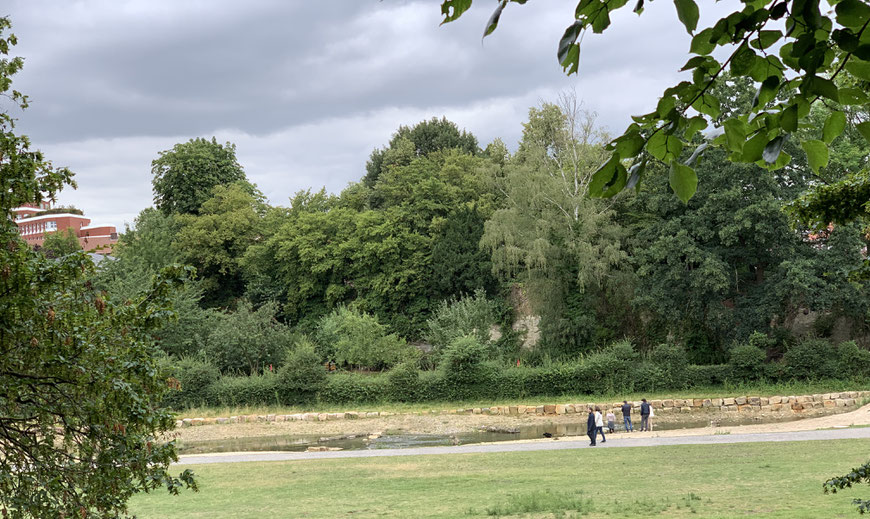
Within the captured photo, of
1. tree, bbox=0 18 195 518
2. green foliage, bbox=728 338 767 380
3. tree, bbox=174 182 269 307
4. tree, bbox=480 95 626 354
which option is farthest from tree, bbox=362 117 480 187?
tree, bbox=0 18 195 518

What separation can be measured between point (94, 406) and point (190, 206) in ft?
174

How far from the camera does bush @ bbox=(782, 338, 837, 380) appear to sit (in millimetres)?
31766

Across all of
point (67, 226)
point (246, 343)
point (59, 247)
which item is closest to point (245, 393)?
point (246, 343)

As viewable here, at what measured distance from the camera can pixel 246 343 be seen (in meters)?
39.1

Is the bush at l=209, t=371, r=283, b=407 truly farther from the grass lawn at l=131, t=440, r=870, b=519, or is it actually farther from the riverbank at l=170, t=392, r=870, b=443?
the grass lawn at l=131, t=440, r=870, b=519

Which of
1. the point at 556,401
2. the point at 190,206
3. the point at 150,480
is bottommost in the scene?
the point at 556,401

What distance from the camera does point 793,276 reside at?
3206 centimetres

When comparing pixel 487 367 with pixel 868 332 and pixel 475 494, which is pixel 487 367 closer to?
pixel 868 332

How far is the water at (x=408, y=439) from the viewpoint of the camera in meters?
25.5

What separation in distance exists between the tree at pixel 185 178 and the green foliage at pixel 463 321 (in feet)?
80.6

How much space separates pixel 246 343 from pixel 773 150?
38.9m

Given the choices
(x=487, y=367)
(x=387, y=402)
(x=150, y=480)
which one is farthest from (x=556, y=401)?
(x=150, y=480)

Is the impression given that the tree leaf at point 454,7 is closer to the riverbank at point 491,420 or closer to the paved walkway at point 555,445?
the paved walkway at point 555,445

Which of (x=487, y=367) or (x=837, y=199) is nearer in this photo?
(x=837, y=199)
